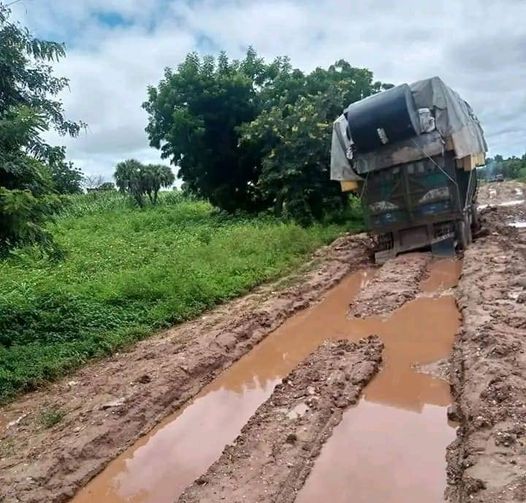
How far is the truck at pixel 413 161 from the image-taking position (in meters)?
10.4

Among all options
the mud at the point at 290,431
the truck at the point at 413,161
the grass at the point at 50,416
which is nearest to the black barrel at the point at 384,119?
the truck at the point at 413,161

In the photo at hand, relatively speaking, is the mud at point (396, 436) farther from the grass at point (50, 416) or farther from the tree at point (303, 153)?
the tree at point (303, 153)

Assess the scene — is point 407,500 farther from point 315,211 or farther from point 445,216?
point 315,211

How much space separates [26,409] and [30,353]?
129cm

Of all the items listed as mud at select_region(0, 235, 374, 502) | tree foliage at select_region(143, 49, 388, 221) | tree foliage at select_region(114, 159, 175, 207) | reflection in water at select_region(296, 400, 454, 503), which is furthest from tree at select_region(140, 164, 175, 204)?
reflection in water at select_region(296, 400, 454, 503)

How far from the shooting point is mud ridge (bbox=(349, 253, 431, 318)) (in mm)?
7988

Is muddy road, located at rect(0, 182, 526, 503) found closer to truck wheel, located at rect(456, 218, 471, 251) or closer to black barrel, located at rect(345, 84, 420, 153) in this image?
truck wheel, located at rect(456, 218, 471, 251)

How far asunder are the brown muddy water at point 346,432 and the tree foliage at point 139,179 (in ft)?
79.2

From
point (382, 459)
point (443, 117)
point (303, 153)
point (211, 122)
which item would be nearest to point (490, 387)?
point (382, 459)

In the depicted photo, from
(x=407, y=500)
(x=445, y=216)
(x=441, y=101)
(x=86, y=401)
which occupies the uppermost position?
(x=441, y=101)

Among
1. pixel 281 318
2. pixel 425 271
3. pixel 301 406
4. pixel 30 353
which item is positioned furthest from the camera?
pixel 425 271

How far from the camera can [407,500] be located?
349 centimetres

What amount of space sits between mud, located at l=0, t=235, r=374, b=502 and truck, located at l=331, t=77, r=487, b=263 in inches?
133

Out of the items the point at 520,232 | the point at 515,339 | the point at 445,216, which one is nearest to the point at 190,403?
the point at 515,339
